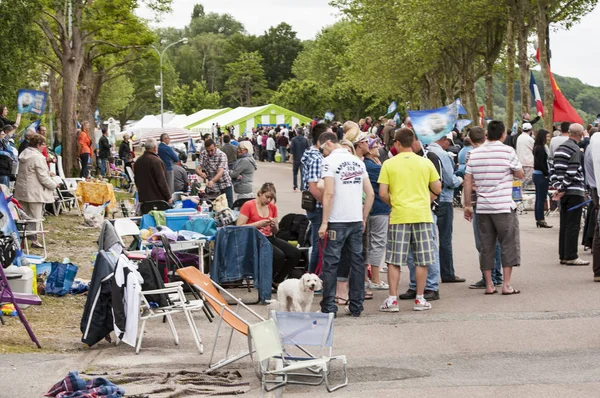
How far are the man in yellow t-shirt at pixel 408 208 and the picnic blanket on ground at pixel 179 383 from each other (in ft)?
10.1

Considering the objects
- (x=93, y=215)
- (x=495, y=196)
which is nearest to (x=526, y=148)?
(x=93, y=215)

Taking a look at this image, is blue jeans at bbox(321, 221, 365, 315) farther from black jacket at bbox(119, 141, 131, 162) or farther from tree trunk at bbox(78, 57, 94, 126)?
tree trunk at bbox(78, 57, 94, 126)

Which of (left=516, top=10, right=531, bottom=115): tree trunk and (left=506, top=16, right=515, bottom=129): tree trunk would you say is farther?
(left=506, top=16, right=515, bottom=129): tree trunk

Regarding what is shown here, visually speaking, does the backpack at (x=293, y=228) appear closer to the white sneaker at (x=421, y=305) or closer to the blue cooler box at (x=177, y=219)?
the blue cooler box at (x=177, y=219)

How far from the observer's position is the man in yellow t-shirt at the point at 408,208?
10.9 metres

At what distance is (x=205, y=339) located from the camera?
9906 mm

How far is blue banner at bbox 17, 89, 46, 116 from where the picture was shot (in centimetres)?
2231

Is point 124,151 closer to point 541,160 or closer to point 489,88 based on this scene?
point 541,160

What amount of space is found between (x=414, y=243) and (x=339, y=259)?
3.01 feet

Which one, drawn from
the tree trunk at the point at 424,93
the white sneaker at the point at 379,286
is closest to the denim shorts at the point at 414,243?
the white sneaker at the point at 379,286

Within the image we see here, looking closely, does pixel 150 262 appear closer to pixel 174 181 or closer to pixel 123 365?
pixel 123 365

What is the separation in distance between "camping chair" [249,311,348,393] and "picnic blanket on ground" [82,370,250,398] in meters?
0.24

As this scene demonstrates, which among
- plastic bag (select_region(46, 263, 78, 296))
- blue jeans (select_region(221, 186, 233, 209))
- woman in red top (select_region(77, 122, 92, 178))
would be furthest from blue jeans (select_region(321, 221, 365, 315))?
woman in red top (select_region(77, 122, 92, 178))

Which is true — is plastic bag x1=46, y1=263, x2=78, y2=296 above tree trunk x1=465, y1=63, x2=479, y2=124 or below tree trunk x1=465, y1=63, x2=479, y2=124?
below
